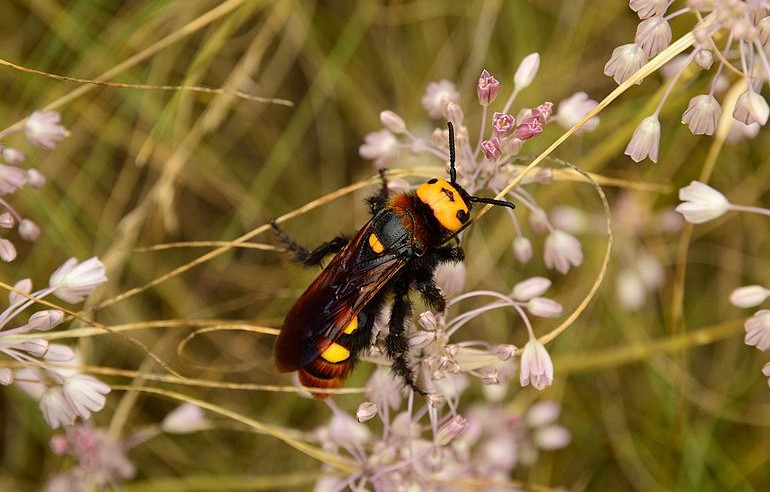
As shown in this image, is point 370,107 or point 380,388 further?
point 370,107

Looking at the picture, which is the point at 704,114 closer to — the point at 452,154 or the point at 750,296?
the point at 750,296

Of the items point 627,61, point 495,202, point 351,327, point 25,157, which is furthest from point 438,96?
point 25,157

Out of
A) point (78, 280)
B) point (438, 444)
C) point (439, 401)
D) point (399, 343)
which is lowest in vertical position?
point (438, 444)

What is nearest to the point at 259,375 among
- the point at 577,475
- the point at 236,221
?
the point at 236,221

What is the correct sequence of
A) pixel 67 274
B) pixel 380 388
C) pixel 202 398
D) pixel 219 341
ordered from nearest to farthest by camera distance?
pixel 67 274, pixel 380 388, pixel 202 398, pixel 219 341

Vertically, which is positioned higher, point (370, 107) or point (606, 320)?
point (370, 107)

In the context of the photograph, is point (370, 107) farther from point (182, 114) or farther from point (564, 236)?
point (564, 236)

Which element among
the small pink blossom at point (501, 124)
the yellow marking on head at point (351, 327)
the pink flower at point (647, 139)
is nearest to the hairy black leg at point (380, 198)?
the yellow marking on head at point (351, 327)

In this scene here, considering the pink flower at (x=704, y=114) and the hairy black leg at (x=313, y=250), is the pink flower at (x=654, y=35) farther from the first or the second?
the hairy black leg at (x=313, y=250)
